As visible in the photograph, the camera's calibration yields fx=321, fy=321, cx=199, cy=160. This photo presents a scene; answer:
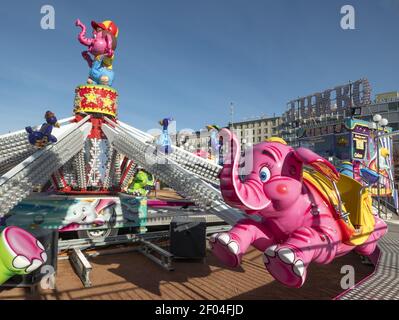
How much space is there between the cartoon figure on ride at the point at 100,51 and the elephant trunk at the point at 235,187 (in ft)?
26.7

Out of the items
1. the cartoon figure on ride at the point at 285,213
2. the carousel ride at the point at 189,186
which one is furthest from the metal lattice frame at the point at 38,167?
the cartoon figure on ride at the point at 285,213

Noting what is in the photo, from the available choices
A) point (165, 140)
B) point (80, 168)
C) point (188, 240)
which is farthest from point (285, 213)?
point (80, 168)

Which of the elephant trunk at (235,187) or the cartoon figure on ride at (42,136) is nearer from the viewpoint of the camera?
the elephant trunk at (235,187)

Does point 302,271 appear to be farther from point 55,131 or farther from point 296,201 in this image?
point 55,131

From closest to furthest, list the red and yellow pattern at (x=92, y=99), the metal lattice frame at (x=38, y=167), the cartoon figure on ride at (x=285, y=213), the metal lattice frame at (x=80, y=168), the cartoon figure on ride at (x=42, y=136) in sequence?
the cartoon figure on ride at (x=285, y=213), the metal lattice frame at (x=38, y=167), the cartoon figure on ride at (x=42, y=136), the metal lattice frame at (x=80, y=168), the red and yellow pattern at (x=92, y=99)

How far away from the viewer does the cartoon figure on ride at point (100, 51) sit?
11.3m

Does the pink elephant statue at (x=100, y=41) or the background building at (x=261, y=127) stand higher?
the background building at (x=261, y=127)

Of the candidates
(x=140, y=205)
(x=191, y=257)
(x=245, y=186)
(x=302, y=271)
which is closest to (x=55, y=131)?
(x=140, y=205)

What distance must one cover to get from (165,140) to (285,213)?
6370mm

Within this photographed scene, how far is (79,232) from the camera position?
9.44m

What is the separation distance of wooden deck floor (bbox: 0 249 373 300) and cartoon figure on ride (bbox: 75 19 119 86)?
6.21 m

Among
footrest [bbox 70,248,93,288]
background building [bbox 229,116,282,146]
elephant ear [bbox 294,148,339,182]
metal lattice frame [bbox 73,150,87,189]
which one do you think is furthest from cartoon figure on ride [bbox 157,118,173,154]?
background building [bbox 229,116,282,146]

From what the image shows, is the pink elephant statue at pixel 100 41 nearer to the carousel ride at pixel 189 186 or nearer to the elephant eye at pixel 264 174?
the carousel ride at pixel 189 186

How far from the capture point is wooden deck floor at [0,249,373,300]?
6.30 metres
